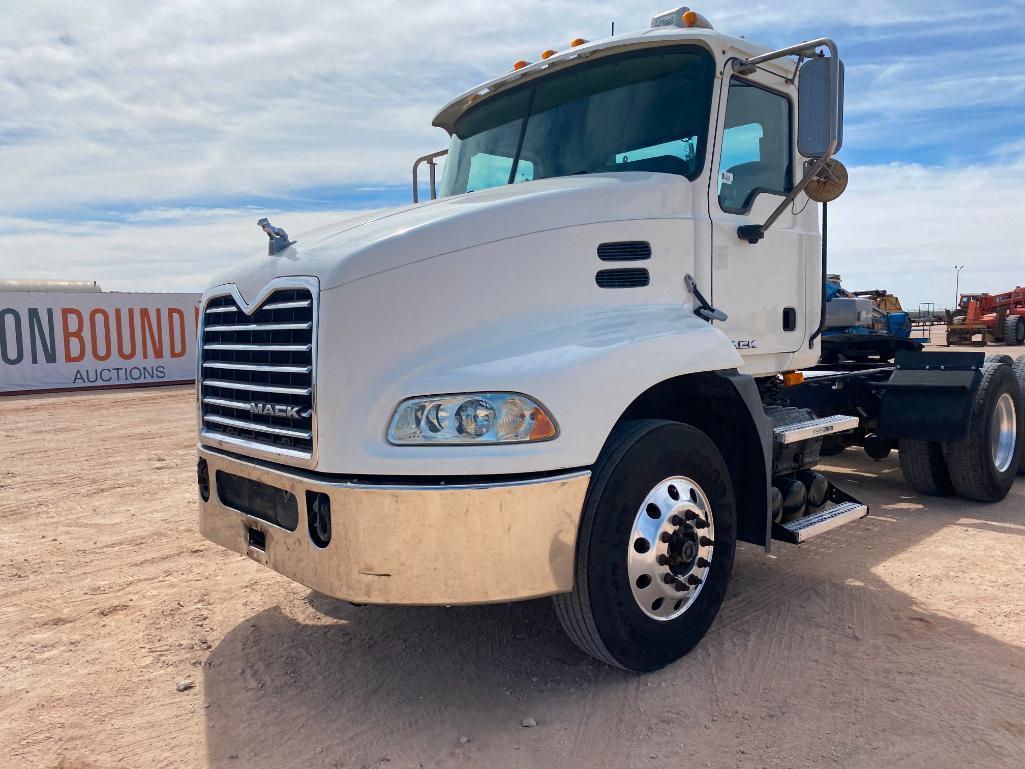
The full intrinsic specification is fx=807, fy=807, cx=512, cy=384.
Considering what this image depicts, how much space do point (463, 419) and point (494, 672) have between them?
1348 millimetres

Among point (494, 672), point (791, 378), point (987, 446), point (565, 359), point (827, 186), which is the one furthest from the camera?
point (987, 446)

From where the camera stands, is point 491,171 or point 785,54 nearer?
point 785,54

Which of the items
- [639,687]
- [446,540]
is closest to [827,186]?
[639,687]

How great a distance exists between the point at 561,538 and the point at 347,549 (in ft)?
2.66

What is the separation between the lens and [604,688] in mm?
3477

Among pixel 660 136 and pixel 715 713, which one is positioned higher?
pixel 660 136

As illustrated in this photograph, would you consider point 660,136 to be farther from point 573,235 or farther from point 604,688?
point 604,688

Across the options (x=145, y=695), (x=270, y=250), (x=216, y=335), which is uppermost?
(x=270, y=250)

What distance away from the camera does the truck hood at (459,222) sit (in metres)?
3.21

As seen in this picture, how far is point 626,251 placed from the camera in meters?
3.76

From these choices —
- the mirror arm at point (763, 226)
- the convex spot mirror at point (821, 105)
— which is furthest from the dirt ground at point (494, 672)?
the convex spot mirror at point (821, 105)

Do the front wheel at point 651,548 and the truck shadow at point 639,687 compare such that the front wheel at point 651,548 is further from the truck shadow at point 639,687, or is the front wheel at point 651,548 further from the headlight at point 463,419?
the headlight at point 463,419

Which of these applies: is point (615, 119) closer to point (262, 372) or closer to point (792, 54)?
point (792, 54)

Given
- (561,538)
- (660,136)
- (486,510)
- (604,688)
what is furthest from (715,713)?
(660,136)
